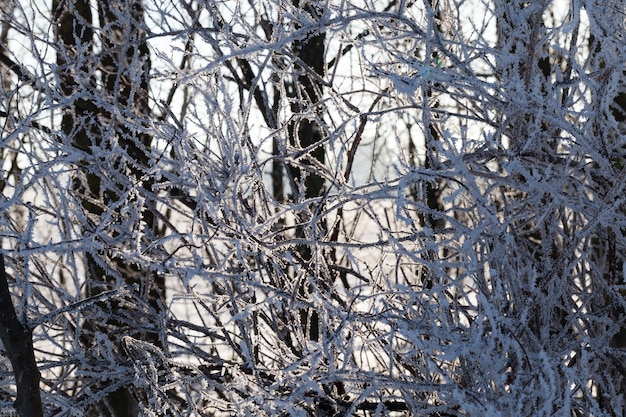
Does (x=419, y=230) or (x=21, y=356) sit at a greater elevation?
(x=419, y=230)

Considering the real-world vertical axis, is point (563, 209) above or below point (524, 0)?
below

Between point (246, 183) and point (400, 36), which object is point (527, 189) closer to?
point (400, 36)

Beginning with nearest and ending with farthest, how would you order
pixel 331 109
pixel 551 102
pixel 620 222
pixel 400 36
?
pixel 551 102 → pixel 620 222 → pixel 400 36 → pixel 331 109

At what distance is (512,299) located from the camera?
8.56 feet

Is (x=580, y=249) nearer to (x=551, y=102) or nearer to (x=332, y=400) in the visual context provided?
(x=551, y=102)

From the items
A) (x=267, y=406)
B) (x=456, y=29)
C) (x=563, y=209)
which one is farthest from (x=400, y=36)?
(x=267, y=406)

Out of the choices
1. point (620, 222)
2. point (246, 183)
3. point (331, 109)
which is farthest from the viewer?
point (331, 109)

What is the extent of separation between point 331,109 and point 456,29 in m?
0.68

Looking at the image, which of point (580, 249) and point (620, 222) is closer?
point (620, 222)

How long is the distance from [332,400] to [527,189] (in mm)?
991

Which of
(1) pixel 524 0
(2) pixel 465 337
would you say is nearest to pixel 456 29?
(1) pixel 524 0

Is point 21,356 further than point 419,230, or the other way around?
point 419,230

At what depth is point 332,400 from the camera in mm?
2871

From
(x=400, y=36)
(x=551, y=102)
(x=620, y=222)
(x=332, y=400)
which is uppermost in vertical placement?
(x=400, y=36)
